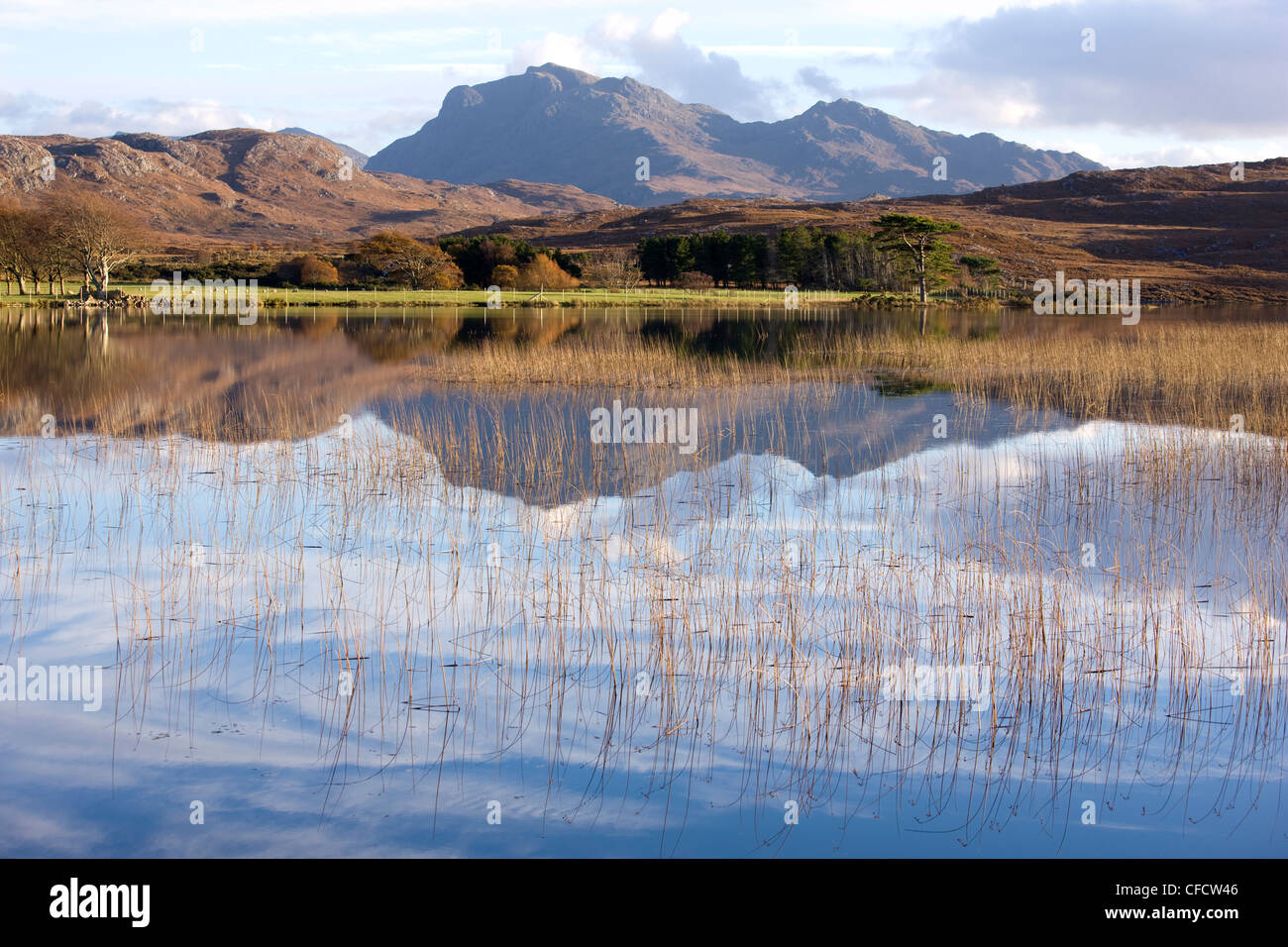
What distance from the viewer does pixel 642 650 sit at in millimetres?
6434

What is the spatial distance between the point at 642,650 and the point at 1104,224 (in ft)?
503

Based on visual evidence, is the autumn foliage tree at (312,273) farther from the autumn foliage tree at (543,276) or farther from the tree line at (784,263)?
the tree line at (784,263)

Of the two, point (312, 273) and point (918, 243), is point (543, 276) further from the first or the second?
point (918, 243)

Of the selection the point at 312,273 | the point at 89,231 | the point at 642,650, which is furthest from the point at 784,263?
the point at 642,650

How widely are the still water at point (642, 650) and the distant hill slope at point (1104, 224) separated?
83.5 m

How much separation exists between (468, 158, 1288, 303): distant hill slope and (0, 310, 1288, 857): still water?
8348cm

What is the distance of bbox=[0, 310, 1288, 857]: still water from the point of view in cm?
464

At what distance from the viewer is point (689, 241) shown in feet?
273

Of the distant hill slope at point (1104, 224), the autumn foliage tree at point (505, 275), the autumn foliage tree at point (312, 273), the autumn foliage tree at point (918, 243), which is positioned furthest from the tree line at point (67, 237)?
the distant hill slope at point (1104, 224)

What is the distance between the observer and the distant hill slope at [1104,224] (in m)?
102

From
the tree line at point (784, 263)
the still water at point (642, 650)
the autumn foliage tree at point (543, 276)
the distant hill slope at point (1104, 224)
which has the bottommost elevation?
the still water at point (642, 650)
